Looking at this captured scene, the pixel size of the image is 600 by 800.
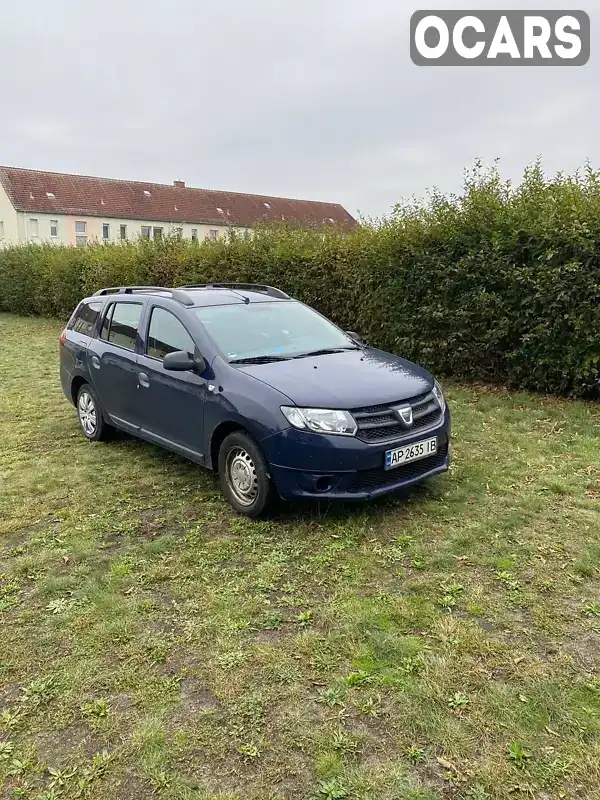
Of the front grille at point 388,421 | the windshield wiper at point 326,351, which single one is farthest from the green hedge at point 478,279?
the front grille at point 388,421

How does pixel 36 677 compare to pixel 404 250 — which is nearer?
pixel 36 677

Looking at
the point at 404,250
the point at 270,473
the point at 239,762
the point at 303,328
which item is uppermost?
the point at 404,250

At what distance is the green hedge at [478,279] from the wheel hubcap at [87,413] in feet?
15.6

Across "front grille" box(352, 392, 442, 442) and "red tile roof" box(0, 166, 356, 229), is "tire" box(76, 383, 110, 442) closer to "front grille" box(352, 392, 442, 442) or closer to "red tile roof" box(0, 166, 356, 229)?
"front grille" box(352, 392, 442, 442)

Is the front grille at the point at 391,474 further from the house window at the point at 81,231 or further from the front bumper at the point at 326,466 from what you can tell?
the house window at the point at 81,231

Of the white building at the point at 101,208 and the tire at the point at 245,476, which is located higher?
the white building at the point at 101,208

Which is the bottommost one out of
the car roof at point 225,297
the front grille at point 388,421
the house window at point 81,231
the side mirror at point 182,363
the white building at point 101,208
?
the front grille at point 388,421

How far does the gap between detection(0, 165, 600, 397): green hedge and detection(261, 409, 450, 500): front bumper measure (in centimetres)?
417

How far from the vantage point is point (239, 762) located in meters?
2.30

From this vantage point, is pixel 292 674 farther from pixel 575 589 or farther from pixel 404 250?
pixel 404 250

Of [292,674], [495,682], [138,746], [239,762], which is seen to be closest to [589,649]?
[495,682]

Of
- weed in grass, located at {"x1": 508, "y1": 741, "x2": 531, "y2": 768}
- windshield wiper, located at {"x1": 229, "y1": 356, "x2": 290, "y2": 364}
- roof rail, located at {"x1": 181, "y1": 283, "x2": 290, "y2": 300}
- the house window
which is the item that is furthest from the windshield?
the house window

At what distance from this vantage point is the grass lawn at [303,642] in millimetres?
2268

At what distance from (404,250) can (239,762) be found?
7795 millimetres
